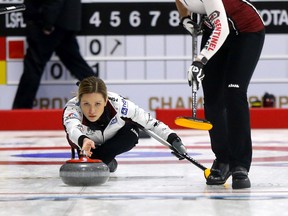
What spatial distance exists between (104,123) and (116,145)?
13 centimetres

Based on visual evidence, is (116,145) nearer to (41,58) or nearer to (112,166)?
(112,166)

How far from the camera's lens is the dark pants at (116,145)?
4.03 m

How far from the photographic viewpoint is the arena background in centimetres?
779

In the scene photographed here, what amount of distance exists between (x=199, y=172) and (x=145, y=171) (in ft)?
0.91

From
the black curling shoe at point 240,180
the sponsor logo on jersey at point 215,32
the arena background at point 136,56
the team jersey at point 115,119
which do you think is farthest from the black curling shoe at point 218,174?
the arena background at point 136,56

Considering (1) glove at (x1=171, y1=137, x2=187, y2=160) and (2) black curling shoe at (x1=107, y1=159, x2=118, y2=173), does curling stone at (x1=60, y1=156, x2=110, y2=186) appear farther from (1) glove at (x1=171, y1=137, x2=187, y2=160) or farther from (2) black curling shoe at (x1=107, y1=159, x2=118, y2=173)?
(2) black curling shoe at (x1=107, y1=159, x2=118, y2=173)

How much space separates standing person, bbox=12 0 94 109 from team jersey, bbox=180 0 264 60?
3.96m

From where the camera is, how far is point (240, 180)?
11.6ft

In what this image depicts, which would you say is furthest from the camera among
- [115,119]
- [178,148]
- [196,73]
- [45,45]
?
[45,45]

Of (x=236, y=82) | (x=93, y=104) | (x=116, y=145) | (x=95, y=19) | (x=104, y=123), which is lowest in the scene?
(x=116, y=145)

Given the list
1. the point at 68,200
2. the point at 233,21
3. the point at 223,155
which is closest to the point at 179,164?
the point at 223,155

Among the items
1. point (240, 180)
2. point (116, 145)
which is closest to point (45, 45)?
point (116, 145)

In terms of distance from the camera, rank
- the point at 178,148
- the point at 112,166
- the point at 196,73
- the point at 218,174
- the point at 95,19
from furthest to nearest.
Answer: the point at 95,19 → the point at 112,166 → the point at 178,148 → the point at 218,174 → the point at 196,73

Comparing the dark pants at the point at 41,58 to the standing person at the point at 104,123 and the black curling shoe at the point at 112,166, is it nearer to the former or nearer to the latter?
the black curling shoe at the point at 112,166
